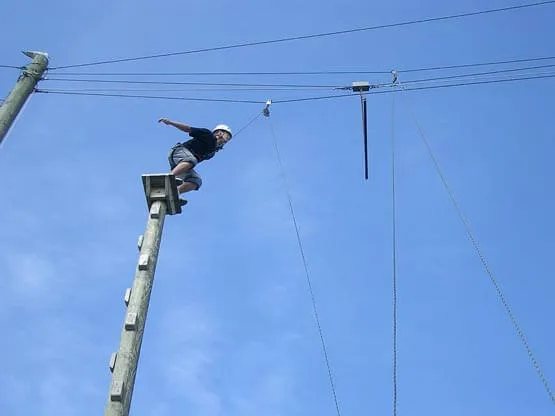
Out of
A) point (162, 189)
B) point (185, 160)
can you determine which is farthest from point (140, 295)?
point (185, 160)

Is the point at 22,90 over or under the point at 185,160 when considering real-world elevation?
over

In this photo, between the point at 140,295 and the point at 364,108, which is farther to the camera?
the point at 364,108

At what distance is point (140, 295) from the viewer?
475 centimetres

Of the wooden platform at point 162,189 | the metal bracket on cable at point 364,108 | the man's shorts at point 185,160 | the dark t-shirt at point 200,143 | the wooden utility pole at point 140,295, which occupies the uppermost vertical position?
→ the metal bracket on cable at point 364,108

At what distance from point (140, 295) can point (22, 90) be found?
274cm

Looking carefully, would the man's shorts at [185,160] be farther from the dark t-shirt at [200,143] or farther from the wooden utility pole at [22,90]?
the wooden utility pole at [22,90]

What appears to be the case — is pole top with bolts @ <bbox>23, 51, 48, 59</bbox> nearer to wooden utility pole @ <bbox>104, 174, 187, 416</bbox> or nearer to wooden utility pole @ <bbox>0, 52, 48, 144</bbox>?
wooden utility pole @ <bbox>0, 52, 48, 144</bbox>

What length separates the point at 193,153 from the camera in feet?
22.3

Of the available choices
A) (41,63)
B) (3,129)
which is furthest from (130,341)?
(41,63)

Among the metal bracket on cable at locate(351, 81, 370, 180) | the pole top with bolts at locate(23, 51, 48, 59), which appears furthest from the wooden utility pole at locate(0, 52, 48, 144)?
the metal bracket on cable at locate(351, 81, 370, 180)

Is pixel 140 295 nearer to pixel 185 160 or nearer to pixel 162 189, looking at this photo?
pixel 162 189

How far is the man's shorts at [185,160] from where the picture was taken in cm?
662

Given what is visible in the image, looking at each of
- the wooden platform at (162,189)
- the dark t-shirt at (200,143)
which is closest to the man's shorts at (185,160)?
the dark t-shirt at (200,143)

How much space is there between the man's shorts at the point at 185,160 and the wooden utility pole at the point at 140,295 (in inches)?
38.4
